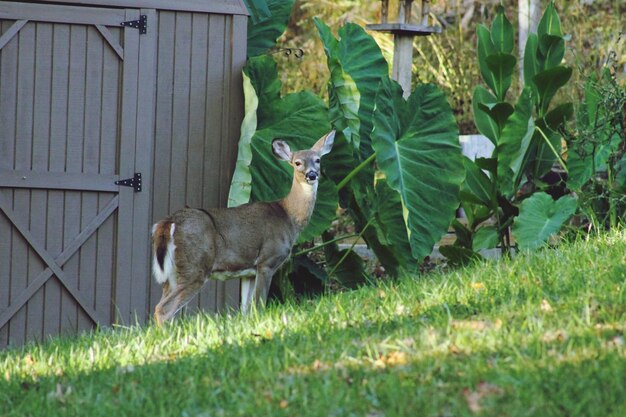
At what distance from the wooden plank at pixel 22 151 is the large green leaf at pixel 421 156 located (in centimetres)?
245

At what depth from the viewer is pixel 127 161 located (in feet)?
26.7

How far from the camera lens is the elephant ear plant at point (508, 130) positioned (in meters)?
9.52

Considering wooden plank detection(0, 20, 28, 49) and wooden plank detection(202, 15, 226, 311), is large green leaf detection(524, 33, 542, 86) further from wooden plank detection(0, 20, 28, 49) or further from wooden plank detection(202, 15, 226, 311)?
wooden plank detection(0, 20, 28, 49)

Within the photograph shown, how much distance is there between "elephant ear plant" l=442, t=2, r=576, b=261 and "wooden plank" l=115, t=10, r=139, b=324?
2745 mm

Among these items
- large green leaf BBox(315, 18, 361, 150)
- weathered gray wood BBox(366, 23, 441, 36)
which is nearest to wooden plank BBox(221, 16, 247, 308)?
large green leaf BBox(315, 18, 361, 150)

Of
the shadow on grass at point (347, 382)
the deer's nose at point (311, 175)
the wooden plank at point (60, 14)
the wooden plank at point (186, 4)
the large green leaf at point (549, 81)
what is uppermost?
the wooden plank at point (186, 4)

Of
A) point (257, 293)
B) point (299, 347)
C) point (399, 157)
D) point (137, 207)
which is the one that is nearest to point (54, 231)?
point (137, 207)

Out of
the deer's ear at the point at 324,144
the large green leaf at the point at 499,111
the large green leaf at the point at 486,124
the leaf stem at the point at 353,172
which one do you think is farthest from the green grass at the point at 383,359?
the large green leaf at the point at 486,124

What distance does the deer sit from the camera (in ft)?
24.0

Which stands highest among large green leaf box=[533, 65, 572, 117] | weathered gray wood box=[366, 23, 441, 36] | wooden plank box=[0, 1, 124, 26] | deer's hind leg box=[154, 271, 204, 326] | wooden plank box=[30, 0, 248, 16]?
wooden plank box=[30, 0, 248, 16]

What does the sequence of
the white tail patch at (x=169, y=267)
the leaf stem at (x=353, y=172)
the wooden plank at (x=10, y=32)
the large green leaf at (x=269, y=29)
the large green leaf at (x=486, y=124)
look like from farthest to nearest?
the large green leaf at (x=486, y=124), the large green leaf at (x=269, y=29), the leaf stem at (x=353, y=172), the wooden plank at (x=10, y=32), the white tail patch at (x=169, y=267)

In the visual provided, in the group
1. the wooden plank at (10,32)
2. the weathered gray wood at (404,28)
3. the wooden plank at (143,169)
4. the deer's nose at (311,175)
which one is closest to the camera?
the deer's nose at (311,175)

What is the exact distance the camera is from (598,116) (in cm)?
920

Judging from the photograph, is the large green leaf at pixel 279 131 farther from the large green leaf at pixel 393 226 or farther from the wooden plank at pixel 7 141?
the wooden plank at pixel 7 141
